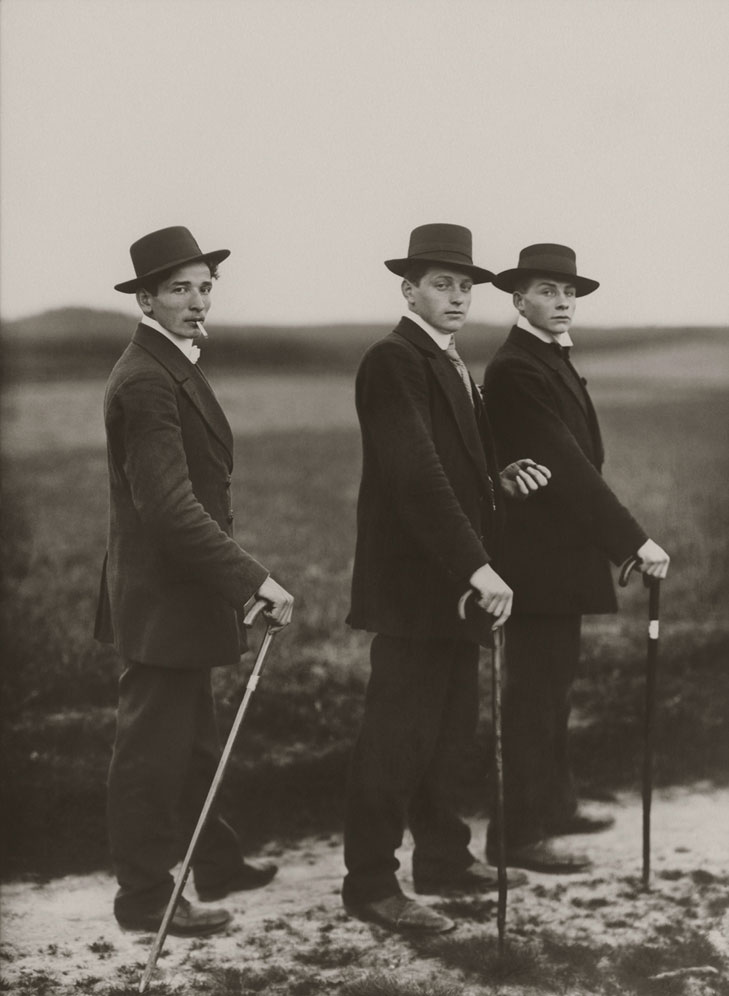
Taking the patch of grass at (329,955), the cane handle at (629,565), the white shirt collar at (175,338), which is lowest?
the patch of grass at (329,955)

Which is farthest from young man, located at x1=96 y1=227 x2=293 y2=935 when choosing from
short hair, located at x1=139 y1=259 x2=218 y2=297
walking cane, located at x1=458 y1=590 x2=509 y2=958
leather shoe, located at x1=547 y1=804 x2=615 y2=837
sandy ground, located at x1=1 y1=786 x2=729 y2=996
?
leather shoe, located at x1=547 y1=804 x2=615 y2=837

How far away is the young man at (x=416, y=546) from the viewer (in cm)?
321

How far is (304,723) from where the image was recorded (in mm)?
4398

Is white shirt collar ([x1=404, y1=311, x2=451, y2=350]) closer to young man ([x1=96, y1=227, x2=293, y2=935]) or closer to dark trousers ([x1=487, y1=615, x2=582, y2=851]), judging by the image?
young man ([x1=96, y1=227, x2=293, y2=935])

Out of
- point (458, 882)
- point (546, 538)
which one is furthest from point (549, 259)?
point (458, 882)

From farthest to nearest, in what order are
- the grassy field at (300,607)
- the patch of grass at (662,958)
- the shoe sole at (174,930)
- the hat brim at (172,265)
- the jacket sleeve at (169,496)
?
the grassy field at (300,607) < the shoe sole at (174,930) < the patch of grass at (662,958) < the hat brim at (172,265) < the jacket sleeve at (169,496)


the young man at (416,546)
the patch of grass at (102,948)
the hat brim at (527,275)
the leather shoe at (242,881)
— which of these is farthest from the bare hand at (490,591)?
the patch of grass at (102,948)

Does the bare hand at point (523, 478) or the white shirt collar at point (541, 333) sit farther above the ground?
the white shirt collar at point (541, 333)

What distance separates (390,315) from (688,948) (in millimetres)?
2332

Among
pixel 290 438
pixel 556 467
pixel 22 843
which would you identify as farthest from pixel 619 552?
pixel 22 843

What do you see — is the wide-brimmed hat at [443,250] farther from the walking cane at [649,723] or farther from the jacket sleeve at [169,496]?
the walking cane at [649,723]

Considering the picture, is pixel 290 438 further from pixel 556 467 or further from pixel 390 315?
pixel 556 467

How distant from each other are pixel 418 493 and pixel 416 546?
22cm

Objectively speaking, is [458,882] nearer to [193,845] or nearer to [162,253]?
[193,845]
